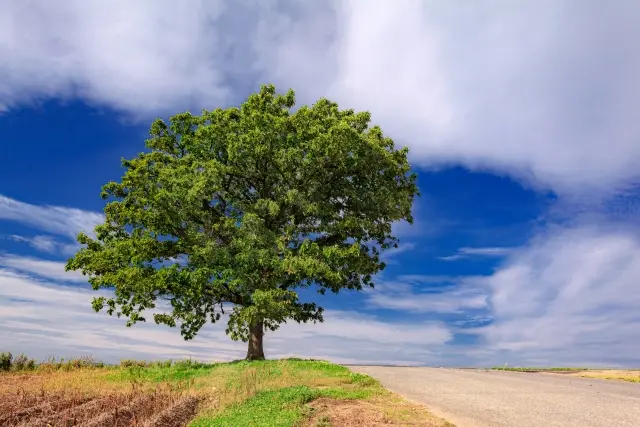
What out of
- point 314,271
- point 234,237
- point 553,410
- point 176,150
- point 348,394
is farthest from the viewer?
point 176,150

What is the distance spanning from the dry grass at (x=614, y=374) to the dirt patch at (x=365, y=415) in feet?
57.1

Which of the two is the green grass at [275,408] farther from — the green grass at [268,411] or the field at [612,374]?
the field at [612,374]

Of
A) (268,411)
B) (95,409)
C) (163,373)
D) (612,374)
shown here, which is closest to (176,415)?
(268,411)

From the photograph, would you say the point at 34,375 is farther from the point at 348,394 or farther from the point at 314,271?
the point at 348,394

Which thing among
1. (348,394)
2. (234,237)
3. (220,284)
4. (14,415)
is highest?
(234,237)

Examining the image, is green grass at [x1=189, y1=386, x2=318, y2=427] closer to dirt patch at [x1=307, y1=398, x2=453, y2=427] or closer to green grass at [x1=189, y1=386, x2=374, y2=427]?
green grass at [x1=189, y1=386, x2=374, y2=427]

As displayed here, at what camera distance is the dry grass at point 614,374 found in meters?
26.0

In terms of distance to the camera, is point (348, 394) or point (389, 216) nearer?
point (348, 394)

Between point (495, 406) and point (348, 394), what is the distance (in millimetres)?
4144

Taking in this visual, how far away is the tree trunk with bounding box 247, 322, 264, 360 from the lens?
2943 cm

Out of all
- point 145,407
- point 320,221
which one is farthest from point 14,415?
point 320,221

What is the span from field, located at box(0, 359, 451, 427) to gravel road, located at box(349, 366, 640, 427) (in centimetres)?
107

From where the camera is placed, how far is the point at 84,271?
2992cm

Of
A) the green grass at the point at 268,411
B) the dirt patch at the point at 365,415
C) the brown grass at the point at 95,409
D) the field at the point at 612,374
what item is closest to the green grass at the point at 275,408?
the green grass at the point at 268,411
